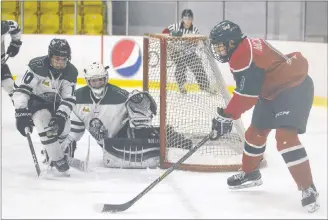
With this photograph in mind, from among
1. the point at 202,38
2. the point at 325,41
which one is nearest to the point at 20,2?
the point at 202,38

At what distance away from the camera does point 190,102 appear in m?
2.49

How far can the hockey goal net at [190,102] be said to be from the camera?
240 cm

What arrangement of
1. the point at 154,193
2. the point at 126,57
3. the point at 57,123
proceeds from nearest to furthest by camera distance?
1. the point at 154,193
2. the point at 57,123
3. the point at 126,57

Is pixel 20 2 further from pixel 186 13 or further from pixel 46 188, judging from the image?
pixel 46 188

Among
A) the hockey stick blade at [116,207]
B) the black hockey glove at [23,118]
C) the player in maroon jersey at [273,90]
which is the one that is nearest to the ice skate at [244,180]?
the player in maroon jersey at [273,90]

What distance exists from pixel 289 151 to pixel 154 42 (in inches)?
39.6

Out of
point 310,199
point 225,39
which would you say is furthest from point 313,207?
point 225,39

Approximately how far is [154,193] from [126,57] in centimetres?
249

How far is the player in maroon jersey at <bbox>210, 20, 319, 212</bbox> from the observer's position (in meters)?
1.81

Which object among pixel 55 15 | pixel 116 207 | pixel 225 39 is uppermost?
pixel 55 15

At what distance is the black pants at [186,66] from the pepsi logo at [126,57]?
4.31ft

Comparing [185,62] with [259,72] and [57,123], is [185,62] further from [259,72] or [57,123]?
[259,72]

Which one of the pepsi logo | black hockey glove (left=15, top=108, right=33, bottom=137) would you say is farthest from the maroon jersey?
the pepsi logo

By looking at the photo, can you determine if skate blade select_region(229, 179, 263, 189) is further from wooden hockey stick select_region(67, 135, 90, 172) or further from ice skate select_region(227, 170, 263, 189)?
wooden hockey stick select_region(67, 135, 90, 172)
